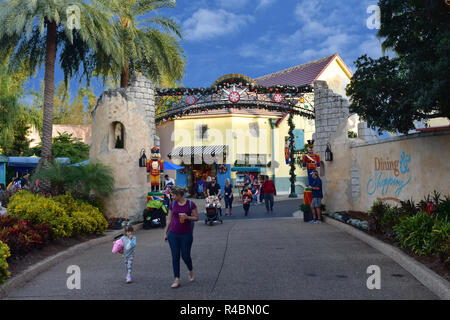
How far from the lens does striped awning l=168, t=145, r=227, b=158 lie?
107ft

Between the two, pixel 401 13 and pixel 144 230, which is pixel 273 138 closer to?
pixel 144 230

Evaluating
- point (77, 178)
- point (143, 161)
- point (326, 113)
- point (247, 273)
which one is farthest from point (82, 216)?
point (326, 113)

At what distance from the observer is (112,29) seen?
16.2 meters

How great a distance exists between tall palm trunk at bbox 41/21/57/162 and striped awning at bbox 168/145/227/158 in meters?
17.7

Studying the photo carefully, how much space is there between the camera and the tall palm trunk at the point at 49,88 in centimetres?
1555

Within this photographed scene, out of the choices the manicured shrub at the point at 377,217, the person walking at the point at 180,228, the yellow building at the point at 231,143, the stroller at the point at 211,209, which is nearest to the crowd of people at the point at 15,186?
the stroller at the point at 211,209

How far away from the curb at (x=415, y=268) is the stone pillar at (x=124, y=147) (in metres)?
8.33

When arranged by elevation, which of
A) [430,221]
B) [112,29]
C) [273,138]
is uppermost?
[112,29]

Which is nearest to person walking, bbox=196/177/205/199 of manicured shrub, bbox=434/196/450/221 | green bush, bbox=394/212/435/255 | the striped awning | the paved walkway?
the striped awning

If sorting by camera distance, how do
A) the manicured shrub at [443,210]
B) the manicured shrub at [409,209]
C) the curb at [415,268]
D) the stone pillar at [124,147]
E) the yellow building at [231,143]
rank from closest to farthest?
the curb at [415,268], the manicured shrub at [443,210], the manicured shrub at [409,209], the stone pillar at [124,147], the yellow building at [231,143]

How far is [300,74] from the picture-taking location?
37.4m

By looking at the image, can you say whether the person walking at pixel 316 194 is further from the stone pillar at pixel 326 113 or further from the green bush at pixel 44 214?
the green bush at pixel 44 214
